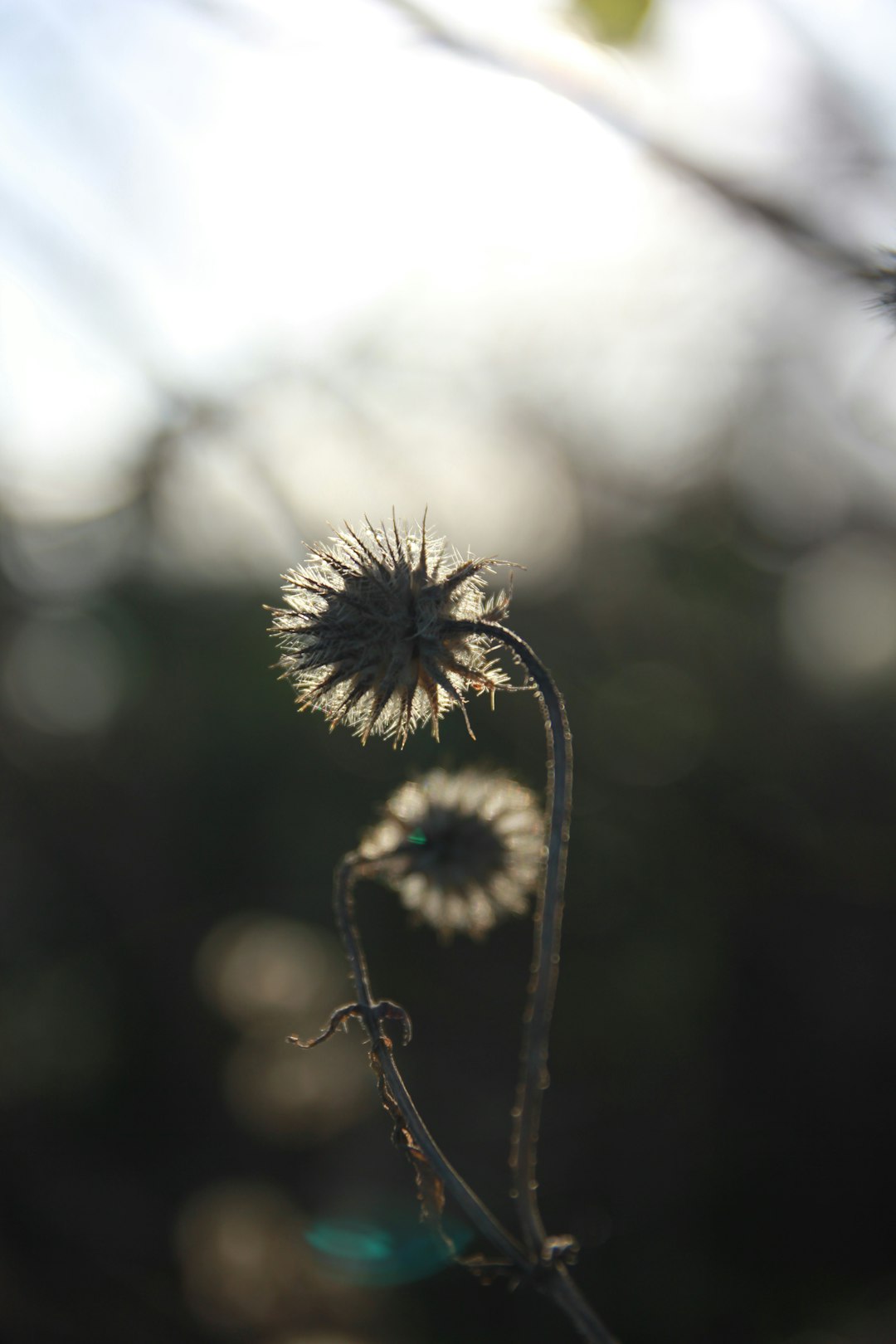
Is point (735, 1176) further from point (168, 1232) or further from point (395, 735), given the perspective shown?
point (395, 735)

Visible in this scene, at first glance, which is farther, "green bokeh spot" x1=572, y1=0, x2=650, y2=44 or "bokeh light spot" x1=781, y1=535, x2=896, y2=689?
"bokeh light spot" x1=781, y1=535, x2=896, y2=689

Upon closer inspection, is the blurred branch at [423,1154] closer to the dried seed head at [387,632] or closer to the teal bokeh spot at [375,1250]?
the dried seed head at [387,632]

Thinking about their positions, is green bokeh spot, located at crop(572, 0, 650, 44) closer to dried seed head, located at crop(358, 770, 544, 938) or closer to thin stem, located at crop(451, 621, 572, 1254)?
thin stem, located at crop(451, 621, 572, 1254)

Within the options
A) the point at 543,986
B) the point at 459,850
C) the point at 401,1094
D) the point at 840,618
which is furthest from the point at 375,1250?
the point at 840,618

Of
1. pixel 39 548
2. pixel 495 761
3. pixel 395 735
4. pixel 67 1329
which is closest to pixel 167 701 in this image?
pixel 39 548

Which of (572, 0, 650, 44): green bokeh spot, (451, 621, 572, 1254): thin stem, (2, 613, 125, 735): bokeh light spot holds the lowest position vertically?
(451, 621, 572, 1254): thin stem

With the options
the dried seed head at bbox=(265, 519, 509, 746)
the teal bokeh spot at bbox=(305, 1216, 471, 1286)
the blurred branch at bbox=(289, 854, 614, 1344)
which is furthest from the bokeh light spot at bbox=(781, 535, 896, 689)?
the blurred branch at bbox=(289, 854, 614, 1344)
